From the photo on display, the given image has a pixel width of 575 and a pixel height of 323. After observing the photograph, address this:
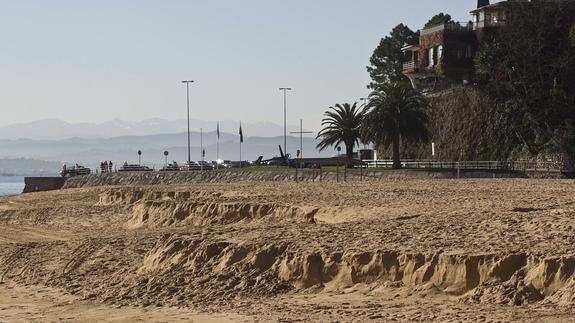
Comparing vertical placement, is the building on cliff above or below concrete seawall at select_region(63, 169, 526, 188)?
above

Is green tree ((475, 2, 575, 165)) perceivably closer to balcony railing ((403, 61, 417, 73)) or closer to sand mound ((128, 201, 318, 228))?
balcony railing ((403, 61, 417, 73))

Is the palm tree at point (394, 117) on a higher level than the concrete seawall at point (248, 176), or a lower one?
higher

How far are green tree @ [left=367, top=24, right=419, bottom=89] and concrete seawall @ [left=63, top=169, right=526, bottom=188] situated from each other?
36.5m

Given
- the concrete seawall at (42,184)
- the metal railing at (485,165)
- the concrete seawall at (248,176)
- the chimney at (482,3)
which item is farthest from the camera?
the concrete seawall at (42,184)

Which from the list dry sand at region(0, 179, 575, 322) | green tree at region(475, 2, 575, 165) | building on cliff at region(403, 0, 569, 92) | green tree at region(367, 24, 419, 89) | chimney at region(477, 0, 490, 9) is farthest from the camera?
green tree at region(367, 24, 419, 89)

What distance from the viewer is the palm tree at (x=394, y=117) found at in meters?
73.1

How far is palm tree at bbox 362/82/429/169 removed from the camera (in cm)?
7312

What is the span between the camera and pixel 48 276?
2911 cm

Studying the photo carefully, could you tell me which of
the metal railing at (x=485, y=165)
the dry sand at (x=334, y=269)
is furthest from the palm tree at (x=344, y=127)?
the dry sand at (x=334, y=269)

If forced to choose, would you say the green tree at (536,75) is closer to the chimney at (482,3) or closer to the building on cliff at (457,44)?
the building on cliff at (457,44)

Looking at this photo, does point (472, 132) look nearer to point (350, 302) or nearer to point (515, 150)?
point (515, 150)

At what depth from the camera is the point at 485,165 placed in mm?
73000

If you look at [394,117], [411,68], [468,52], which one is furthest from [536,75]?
[411,68]

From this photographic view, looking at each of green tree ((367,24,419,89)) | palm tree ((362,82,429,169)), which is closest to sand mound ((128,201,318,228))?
palm tree ((362,82,429,169))
